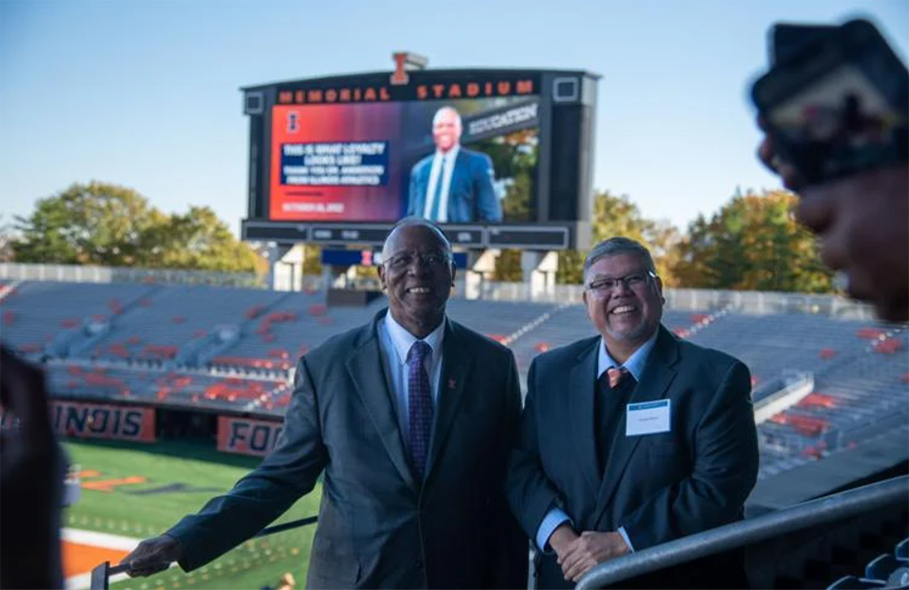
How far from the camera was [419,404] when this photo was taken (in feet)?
9.39

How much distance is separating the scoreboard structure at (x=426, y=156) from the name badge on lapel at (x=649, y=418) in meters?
17.9

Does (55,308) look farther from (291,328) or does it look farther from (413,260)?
(413,260)

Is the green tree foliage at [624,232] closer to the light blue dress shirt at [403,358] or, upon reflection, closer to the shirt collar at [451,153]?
the shirt collar at [451,153]

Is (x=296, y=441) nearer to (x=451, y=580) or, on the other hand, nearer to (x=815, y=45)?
(x=451, y=580)

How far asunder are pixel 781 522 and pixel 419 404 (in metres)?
1.06

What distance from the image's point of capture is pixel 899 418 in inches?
566

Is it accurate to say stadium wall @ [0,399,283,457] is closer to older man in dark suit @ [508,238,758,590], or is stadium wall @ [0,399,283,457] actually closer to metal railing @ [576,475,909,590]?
older man in dark suit @ [508,238,758,590]

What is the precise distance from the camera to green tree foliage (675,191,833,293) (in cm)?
3338

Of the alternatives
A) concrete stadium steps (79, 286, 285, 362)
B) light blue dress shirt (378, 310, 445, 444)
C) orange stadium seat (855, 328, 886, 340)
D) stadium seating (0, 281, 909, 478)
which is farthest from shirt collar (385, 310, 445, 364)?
concrete stadium steps (79, 286, 285, 362)

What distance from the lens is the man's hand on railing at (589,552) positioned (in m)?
2.60

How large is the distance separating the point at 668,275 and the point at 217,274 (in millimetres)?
17544

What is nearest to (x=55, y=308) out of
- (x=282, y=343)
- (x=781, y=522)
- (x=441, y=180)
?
(x=282, y=343)

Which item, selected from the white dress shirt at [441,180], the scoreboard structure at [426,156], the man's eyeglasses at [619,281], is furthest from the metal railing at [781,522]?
the white dress shirt at [441,180]

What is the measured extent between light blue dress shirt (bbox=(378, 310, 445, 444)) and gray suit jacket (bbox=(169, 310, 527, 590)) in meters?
0.03
